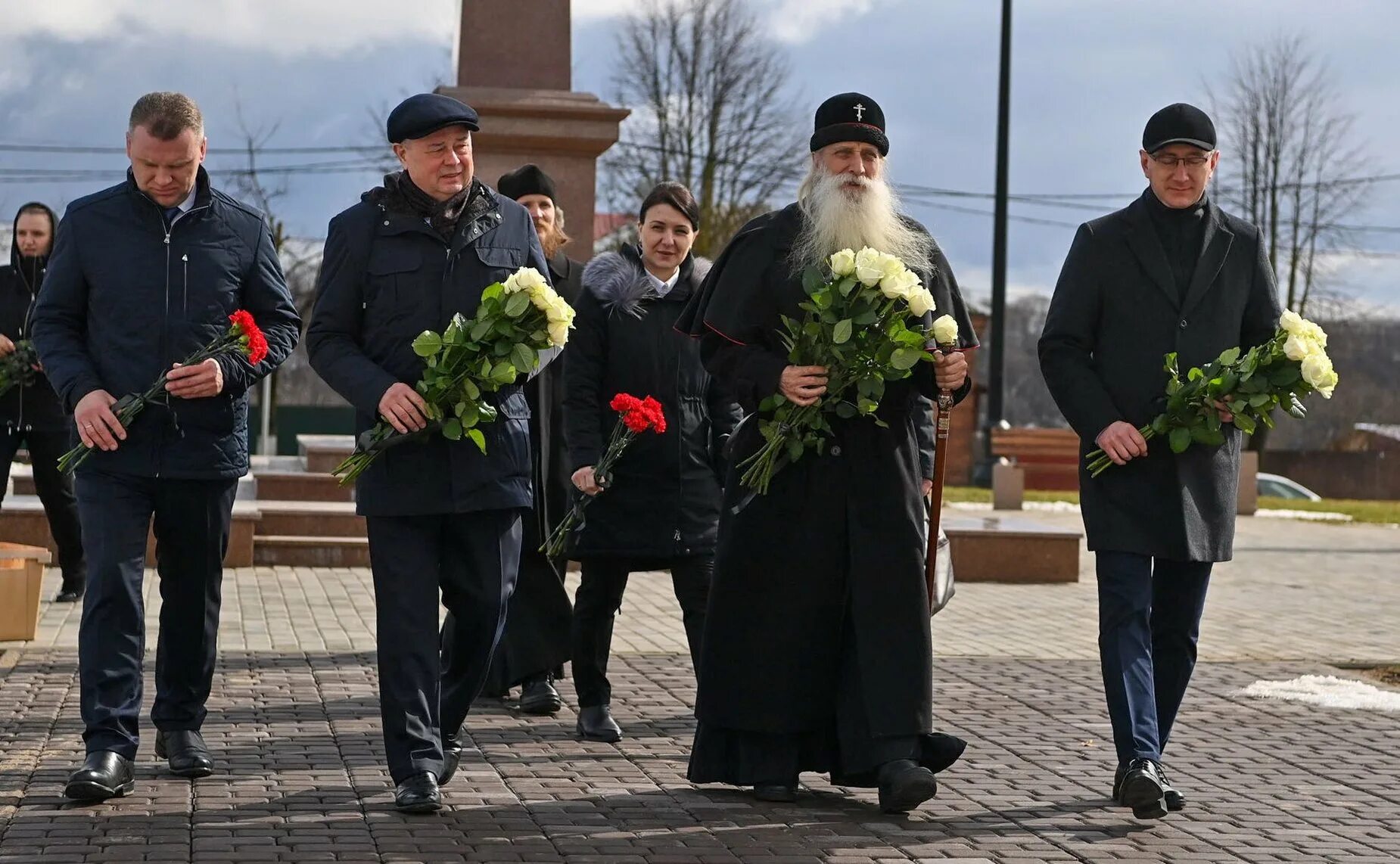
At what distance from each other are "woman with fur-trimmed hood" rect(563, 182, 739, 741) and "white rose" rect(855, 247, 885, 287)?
5.83ft

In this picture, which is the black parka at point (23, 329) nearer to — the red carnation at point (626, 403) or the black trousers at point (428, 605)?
the red carnation at point (626, 403)

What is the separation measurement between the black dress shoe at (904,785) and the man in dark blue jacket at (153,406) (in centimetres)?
210

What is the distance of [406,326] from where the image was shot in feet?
19.1

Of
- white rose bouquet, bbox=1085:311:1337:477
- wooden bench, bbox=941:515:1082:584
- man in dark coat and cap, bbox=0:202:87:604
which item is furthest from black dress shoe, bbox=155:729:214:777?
wooden bench, bbox=941:515:1082:584

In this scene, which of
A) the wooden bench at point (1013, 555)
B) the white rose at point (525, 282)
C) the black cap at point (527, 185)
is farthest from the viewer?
the wooden bench at point (1013, 555)

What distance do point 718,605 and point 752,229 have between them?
3.85ft

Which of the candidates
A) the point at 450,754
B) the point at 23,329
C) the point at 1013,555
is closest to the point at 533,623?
the point at 450,754

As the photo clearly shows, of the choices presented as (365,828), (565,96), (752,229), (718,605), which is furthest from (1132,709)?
(565,96)

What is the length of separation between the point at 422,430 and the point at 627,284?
6.80ft

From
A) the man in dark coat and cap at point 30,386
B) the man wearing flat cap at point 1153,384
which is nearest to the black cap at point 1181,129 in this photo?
the man wearing flat cap at point 1153,384

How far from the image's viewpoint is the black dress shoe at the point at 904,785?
18.8 feet

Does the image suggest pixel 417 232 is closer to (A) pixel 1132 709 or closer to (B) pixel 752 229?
(B) pixel 752 229

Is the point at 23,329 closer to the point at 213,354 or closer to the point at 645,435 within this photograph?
the point at 645,435

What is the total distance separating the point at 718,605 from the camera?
613 centimetres
